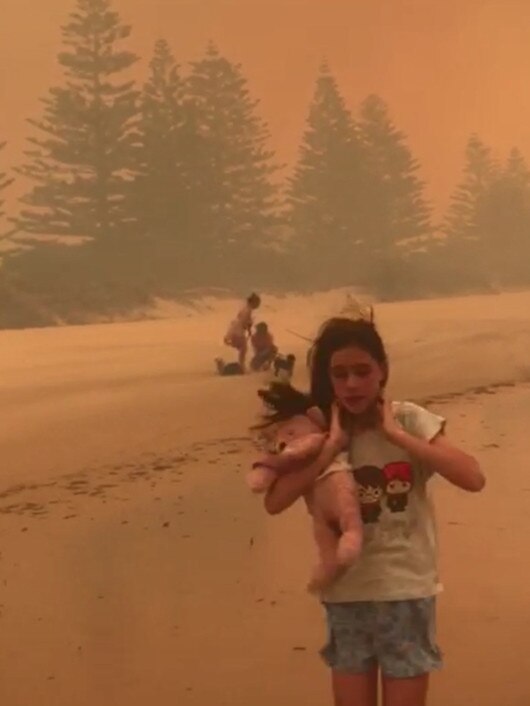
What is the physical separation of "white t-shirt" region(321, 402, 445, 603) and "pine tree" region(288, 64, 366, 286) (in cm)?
53

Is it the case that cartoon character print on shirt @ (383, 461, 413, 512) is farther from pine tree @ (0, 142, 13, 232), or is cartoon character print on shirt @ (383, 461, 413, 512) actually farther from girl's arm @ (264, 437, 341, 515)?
pine tree @ (0, 142, 13, 232)

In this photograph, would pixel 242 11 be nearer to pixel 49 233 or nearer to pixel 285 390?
pixel 49 233

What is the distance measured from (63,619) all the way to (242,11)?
3.73 feet

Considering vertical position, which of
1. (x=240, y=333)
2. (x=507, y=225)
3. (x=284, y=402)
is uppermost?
(x=507, y=225)

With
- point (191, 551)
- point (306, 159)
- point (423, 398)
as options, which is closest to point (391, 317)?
point (423, 398)

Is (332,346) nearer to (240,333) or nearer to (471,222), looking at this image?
(240,333)

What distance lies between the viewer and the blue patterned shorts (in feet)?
5.41

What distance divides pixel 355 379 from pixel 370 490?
0.53 ft

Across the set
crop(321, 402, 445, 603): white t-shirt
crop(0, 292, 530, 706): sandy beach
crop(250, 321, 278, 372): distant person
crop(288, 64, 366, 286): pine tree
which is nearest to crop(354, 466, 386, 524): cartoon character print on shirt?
crop(321, 402, 445, 603): white t-shirt

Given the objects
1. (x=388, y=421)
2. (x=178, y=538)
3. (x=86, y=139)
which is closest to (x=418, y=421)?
(x=388, y=421)

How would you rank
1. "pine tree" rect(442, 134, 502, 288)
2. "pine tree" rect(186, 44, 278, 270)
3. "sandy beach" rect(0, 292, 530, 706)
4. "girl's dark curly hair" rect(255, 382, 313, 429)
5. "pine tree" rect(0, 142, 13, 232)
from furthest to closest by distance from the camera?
1. "pine tree" rect(442, 134, 502, 288)
2. "pine tree" rect(186, 44, 278, 270)
3. "pine tree" rect(0, 142, 13, 232)
4. "sandy beach" rect(0, 292, 530, 706)
5. "girl's dark curly hair" rect(255, 382, 313, 429)

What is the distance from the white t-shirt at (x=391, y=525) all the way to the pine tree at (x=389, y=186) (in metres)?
0.60

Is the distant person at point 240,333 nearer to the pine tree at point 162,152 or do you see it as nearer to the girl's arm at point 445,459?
the pine tree at point 162,152

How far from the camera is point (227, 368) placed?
2041 mm
